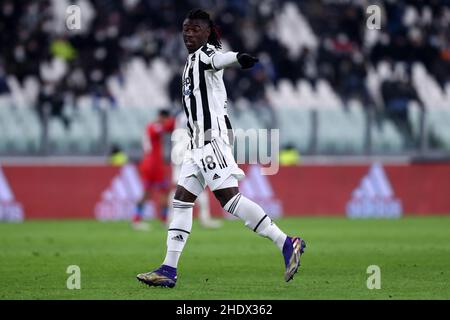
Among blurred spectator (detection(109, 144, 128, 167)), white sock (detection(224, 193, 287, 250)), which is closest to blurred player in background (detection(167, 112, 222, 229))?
blurred spectator (detection(109, 144, 128, 167))

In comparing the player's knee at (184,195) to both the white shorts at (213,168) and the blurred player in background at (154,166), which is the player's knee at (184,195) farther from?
the blurred player in background at (154,166)

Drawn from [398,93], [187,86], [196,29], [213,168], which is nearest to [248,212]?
[213,168]

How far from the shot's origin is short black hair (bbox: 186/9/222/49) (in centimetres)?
1009

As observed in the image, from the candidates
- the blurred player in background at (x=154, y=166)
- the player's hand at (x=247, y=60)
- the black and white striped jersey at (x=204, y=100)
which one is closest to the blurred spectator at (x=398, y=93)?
the blurred player in background at (x=154, y=166)

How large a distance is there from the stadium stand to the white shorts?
12.2 m

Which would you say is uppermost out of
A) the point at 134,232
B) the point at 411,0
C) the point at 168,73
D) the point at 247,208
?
the point at 411,0

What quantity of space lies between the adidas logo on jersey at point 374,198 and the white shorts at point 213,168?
13.1 meters

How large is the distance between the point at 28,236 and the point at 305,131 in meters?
7.95

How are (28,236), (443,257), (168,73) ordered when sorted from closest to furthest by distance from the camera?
(443,257) < (28,236) < (168,73)

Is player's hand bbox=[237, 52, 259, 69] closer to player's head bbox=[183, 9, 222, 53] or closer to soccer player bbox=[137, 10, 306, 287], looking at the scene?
soccer player bbox=[137, 10, 306, 287]

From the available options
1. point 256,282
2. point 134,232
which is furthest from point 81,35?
point 256,282

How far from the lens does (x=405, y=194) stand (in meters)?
23.1

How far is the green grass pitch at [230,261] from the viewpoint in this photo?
9594mm
